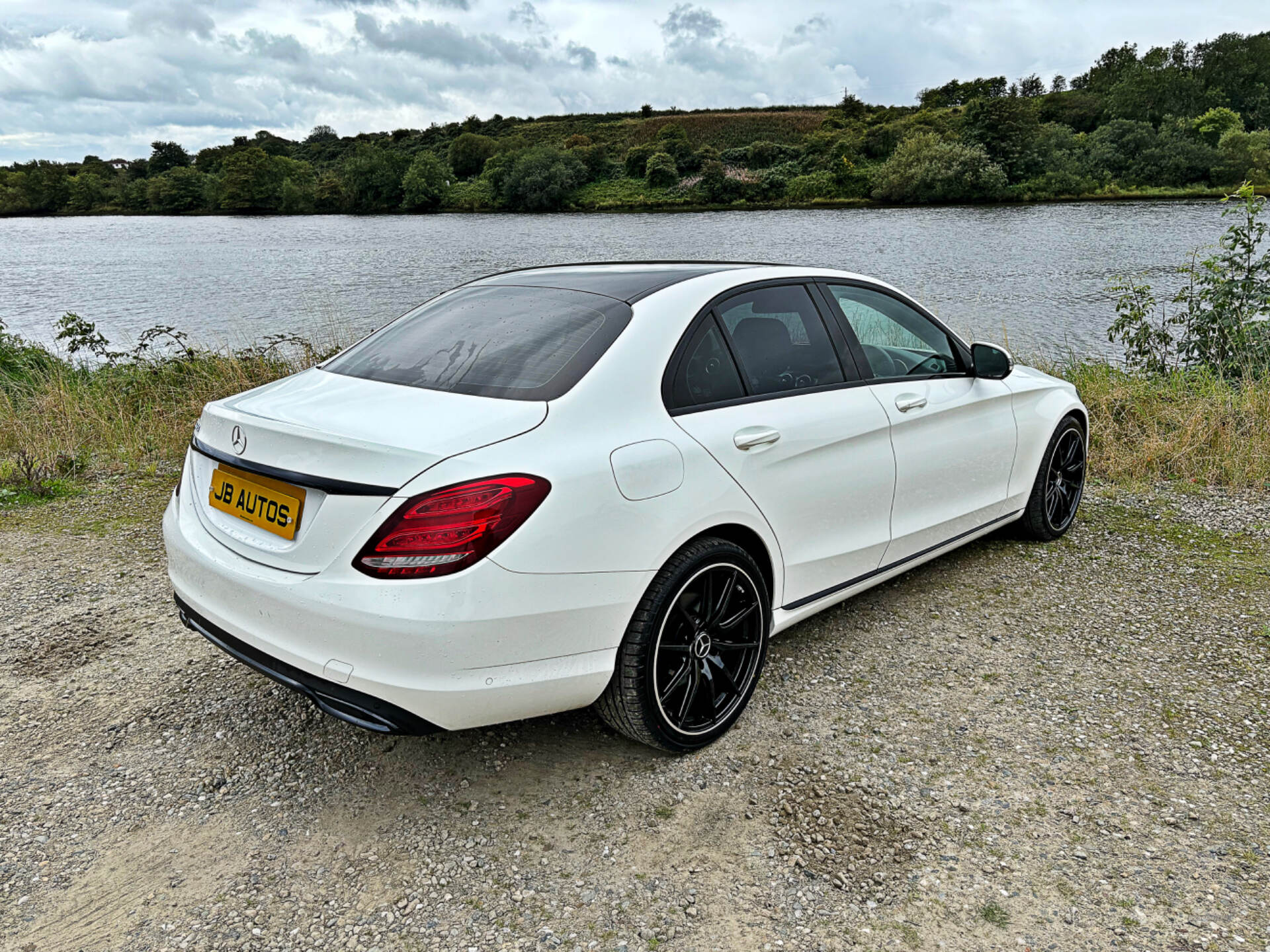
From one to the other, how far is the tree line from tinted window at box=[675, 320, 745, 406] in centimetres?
4557

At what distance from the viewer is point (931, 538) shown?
368 cm

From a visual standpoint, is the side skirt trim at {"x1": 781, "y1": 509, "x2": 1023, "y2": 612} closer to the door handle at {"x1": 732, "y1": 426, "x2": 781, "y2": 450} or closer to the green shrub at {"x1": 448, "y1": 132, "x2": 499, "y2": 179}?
the door handle at {"x1": 732, "y1": 426, "x2": 781, "y2": 450}

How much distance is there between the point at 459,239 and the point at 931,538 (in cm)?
3049

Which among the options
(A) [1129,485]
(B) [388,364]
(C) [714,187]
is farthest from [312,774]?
(C) [714,187]

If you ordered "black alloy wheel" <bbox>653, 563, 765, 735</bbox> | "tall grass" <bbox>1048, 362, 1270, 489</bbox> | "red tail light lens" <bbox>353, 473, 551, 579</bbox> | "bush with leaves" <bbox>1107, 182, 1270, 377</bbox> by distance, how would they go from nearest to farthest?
"red tail light lens" <bbox>353, 473, 551, 579</bbox> < "black alloy wheel" <bbox>653, 563, 765, 735</bbox> < "tall grass" <bbox>1048, 362, 1270, 489</bbox> < "bush with leaves" <bbox>1107, 182, 1270, 377</bbox>

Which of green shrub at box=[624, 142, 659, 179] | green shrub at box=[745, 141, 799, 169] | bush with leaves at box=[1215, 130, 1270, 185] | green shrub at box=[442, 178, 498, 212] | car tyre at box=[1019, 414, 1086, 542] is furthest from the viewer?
green shrub at box=[745, 141, 799, 169]

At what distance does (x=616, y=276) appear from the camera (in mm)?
3070

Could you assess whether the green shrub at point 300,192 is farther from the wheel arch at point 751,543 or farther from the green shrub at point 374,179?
the wheel arch at point 751,543

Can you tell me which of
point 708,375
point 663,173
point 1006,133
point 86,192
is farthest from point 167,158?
point 708,375

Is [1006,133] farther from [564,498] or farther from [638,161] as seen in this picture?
[564,498]

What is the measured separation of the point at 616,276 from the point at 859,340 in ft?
3.47

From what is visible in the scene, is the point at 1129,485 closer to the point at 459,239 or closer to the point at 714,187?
the point at 459,239

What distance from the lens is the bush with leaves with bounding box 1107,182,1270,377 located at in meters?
8.28

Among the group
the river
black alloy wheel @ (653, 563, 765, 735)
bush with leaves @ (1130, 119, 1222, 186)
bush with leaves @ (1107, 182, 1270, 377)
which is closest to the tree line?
bush with leaves @ (1130, 119, 1222, 186)
